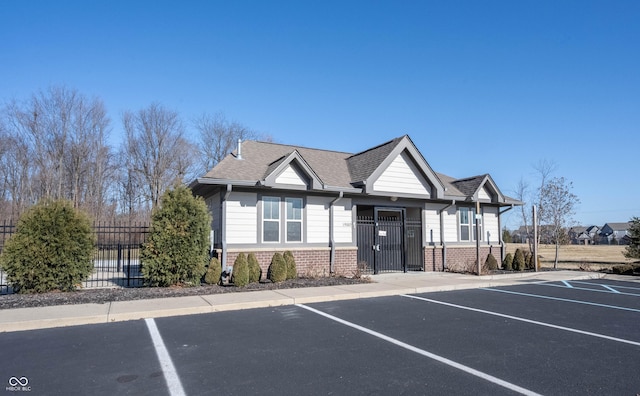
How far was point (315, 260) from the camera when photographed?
14812 mm

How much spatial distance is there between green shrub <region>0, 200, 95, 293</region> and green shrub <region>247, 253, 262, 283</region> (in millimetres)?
4499

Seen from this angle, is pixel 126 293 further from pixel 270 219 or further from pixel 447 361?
pixel 447 361

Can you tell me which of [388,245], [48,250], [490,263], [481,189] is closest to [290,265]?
[388,245]

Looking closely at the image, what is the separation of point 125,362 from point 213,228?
31.4ft

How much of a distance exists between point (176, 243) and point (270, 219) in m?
3.56

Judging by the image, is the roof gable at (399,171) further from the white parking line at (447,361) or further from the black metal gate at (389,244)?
the white parking line at (447,361)

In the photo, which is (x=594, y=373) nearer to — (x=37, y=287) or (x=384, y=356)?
(x=384, y=356)

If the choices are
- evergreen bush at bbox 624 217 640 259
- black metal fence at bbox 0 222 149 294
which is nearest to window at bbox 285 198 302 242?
black metal fence at bbox 0 222 149 294

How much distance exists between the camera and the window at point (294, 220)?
47.9 feet

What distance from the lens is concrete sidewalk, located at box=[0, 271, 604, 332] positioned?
7.81 m

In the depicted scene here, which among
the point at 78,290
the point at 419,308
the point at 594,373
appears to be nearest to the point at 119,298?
the point at 78,290

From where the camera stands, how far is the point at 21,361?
5492 millimetres
